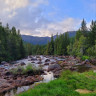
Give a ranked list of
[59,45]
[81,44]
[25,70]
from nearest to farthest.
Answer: [25,70], [81,44], [59,45]

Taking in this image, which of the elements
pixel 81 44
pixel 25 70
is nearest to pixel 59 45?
pixel 81 44

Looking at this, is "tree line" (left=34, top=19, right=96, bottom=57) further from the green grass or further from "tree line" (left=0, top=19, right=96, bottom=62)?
the green grass

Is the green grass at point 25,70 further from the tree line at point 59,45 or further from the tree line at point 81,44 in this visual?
the tree line at point 81,44

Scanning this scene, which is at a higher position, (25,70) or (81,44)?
(81,44)

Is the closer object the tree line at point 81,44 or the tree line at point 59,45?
the tree line at point 59,45

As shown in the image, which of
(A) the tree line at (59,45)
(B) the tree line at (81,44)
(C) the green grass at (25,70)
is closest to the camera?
(C) the green grass at (25,70)

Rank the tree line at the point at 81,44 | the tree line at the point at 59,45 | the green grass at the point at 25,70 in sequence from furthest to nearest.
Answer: the tree line at the point at 81,44 → the tree line at the point at 59,45 → the green grass at the point at 25,70

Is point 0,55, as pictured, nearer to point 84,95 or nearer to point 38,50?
point 84,95

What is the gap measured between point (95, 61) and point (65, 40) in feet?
104

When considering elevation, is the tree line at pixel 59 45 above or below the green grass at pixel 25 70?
above

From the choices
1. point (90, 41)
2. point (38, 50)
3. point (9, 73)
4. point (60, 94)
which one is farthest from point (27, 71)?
point (38, 50)

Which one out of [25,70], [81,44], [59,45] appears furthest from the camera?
[59,45]

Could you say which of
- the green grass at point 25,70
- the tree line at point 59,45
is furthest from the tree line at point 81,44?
the green grass at point 25,70

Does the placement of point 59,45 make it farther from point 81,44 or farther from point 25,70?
point 25,70
